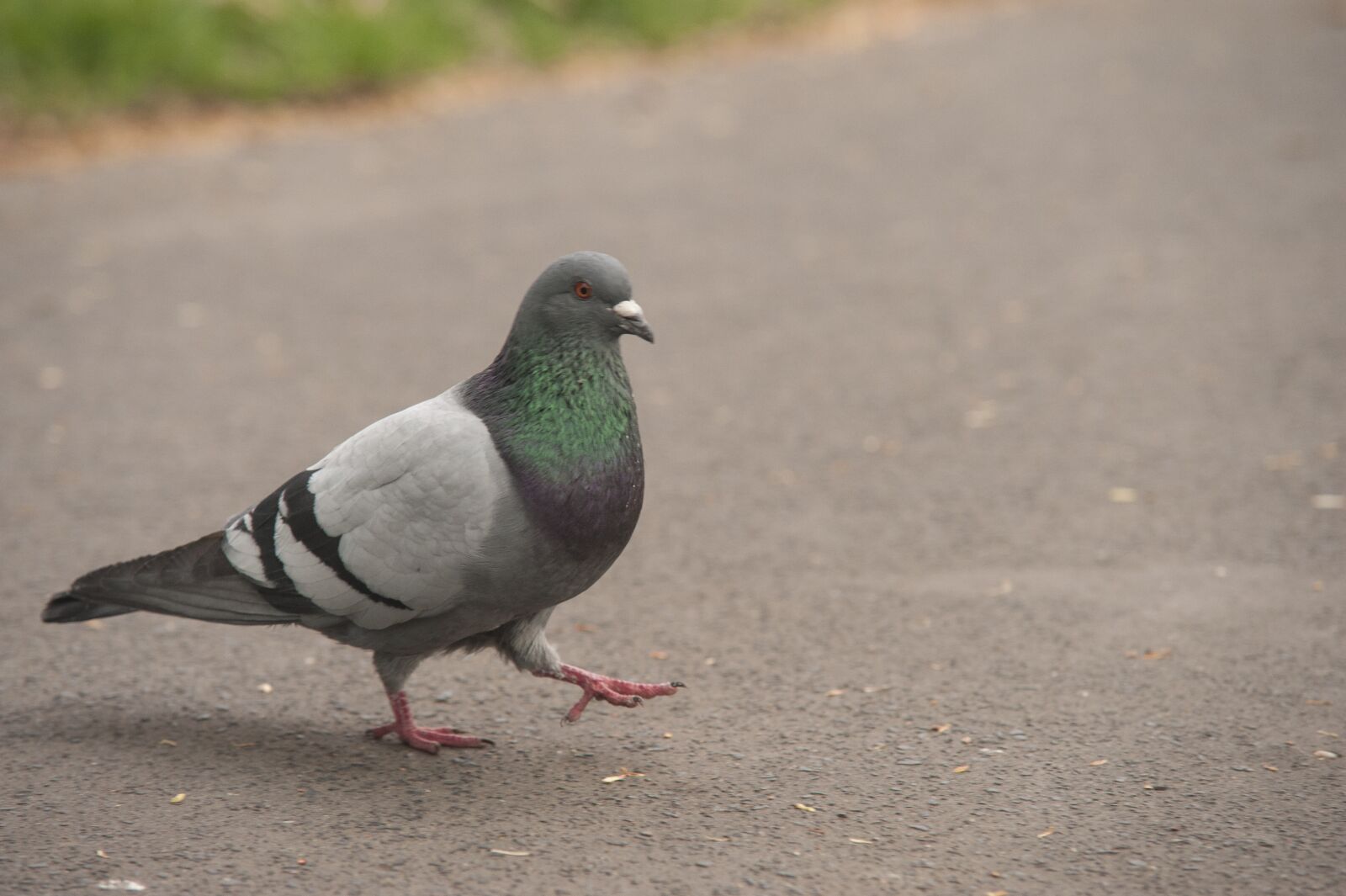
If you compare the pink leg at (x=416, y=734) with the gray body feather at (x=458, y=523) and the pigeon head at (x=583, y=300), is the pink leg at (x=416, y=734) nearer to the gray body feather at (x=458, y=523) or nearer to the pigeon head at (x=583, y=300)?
the gray body feather at (x=458, y=523)

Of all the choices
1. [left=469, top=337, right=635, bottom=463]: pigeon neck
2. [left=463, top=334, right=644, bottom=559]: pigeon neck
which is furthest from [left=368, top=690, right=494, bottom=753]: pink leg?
[left=469, top=337, right=635, bottom=463]: pigeon neck

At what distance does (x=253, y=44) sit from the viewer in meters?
10.5

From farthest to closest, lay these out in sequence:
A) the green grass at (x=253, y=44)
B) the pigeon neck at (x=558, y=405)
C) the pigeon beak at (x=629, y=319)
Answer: the green grass at (x=253, y=44) → the pigeon beak at (x=629, y=319) → the pigeon neck at (x=558, y=405)

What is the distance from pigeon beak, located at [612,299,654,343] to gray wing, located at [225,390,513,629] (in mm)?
417

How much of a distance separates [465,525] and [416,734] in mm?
662

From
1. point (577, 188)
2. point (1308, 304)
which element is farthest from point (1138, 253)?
point (577, 188)

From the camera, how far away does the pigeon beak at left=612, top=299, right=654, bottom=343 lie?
11.9ft

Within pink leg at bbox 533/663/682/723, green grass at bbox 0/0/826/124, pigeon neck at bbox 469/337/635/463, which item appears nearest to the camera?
pigeon neck at bbox 469/337/635/463

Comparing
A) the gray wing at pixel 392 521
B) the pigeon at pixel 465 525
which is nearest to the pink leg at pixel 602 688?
the pigeon at pixel 465 525

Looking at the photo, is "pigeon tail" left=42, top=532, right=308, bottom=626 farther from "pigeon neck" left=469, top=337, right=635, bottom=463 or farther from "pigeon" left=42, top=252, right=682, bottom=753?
"pigeon neck" left=469, top=337, right=635, bottom=463

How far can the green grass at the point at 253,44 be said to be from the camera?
9664 millimetres

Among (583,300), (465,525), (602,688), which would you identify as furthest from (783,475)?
(465,525)

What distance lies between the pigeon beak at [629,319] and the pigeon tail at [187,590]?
1067mm

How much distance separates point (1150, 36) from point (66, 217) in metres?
8.24
